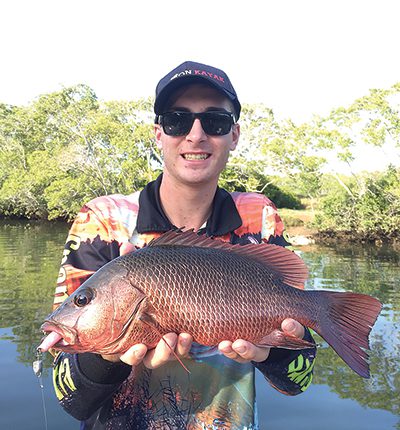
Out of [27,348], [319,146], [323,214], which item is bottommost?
[27,348]

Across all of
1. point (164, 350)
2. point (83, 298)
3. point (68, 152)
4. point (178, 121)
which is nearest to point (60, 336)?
point (83, 298)

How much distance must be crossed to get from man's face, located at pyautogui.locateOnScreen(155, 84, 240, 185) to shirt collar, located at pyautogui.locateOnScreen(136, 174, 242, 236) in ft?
0.52

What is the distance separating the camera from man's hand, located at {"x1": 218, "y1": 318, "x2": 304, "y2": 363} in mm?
2076

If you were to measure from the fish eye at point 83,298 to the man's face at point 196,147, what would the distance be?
84 cm

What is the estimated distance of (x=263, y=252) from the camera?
240cm

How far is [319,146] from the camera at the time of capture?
32.4 meters

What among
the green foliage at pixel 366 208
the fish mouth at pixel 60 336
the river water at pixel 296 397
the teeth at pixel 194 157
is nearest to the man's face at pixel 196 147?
the teeth at pixel 194 157

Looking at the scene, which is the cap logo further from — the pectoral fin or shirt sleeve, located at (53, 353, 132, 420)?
shirt sleeve, located at (53, 353, 132, 420)

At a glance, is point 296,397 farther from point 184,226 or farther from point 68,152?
point 68,152

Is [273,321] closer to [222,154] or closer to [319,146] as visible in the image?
[222,154]

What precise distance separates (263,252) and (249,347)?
0.52m

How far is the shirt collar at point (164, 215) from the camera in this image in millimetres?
2570

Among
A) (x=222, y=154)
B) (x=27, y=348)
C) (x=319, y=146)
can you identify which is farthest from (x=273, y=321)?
(x=319, y=146)

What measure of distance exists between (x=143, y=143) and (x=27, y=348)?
31442mm
